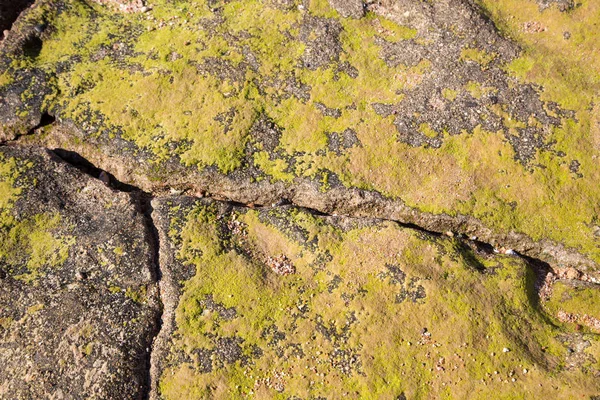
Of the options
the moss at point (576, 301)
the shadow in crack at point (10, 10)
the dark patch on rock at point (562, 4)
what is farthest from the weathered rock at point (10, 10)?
the moss at point (576, 301)

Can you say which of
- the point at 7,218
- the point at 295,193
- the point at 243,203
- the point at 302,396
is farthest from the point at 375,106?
the point at 7,218

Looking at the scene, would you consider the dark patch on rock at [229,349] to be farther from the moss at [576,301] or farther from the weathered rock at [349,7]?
the weathered rock at [349,7]

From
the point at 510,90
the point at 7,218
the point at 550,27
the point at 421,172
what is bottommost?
the point at 7,218

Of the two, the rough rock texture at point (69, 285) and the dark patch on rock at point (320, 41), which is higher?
the dark patch on rock at point (320, 41)

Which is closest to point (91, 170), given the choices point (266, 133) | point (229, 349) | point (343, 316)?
point (266, 133)

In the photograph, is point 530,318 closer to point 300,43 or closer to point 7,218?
point 300,43

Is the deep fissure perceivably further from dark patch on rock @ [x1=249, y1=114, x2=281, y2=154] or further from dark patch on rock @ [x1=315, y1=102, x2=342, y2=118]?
dark patch on rock @ [x1=315, y1=102, x2=342, y2=118]
